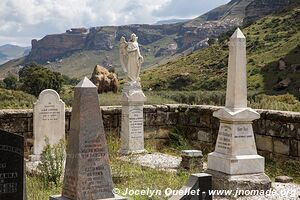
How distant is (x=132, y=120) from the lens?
1298cm

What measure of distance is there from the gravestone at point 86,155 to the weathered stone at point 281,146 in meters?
5.72

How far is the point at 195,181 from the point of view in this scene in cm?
570

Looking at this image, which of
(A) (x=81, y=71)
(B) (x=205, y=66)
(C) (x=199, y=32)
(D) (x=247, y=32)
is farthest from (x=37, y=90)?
(C) (x=199, y=32)

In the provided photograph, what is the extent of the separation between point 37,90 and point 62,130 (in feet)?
121

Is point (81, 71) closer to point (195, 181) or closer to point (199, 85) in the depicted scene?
point (199, 85)

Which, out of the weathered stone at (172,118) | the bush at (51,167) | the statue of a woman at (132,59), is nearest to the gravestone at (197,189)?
the bush at (51,167)

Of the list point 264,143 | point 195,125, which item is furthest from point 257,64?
point 264,143

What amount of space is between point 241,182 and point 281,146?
297cm

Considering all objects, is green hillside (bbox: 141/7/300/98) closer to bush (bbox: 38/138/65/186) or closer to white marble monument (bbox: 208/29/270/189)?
white marble monument (bbox: 208/29/270/189)

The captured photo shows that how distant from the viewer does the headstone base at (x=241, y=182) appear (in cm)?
849

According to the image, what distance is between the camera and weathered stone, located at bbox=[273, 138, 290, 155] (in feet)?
Answer: 36.0

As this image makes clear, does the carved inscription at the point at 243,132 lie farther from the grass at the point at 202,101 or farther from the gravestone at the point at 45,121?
the grass at the point at 202,101

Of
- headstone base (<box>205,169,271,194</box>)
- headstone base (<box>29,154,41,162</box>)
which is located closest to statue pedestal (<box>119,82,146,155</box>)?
headstone base (<box>29,154,41,162</box>)

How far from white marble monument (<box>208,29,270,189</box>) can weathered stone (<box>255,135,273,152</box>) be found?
2719 mm
